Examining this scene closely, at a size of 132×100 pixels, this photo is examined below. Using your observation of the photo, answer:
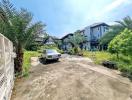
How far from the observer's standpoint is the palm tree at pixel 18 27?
1528 centimetres

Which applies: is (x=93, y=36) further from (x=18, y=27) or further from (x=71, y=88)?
(x=71, y=88)

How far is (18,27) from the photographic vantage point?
15633mm

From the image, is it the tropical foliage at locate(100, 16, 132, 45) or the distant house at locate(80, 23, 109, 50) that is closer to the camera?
the tropical foliage at locate(100, 16, 132, 45)

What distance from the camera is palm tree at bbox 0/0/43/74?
15281 mm

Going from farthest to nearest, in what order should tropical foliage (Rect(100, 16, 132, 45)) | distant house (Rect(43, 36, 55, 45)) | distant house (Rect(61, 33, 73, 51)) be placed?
distant house (Rect(61, 33, 73, 51)), distant house (Rect(43, 36, 55, 45)), tropical foliage (Rect(100, 16, 132, 45))

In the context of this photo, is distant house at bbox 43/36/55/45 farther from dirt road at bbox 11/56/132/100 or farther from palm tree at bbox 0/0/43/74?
dirt road at bbox 11/56/132/100

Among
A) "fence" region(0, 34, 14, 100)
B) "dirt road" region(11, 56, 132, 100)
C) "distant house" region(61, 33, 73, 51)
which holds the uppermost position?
"distant house" region(61, 33, 73, 51)

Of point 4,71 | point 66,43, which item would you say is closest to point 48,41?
point 66,43

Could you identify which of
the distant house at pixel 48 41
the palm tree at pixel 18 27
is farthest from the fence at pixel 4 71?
the distant house at pixel 48 41

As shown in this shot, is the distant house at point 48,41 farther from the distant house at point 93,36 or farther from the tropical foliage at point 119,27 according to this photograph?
the tropical foliage at point 119,27

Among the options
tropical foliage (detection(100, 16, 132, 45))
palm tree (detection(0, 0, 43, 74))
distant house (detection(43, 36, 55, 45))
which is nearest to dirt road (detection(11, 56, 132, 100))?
palm tree (detection(0, 0, 43, 74))

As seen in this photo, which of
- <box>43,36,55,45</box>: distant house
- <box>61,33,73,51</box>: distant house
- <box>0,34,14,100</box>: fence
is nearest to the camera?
<box>0,34,14,100</box>: fence

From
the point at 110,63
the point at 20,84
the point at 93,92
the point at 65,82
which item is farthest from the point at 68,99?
the point at 110,63

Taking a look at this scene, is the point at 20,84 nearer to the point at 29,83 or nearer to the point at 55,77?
the point at 29,83
